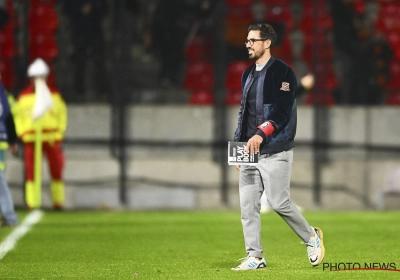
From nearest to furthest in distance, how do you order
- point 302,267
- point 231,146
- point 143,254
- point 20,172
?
point 231,146 → point 302,267 → point 143,254 → point 20,172

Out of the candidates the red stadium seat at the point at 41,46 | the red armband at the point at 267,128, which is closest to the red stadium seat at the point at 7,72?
the red stadium seat at the point at 41,46

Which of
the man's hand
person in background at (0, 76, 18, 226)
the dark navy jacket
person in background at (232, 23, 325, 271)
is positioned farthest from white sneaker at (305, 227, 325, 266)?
person in background at (0, 76, 18, 226)

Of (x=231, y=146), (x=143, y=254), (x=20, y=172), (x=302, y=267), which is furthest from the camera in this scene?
(x=20, y=172)

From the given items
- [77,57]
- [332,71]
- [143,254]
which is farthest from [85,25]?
[143,254]

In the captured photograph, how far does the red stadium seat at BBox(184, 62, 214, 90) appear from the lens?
57.8ft

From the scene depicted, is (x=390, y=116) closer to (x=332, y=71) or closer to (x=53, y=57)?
(x=332, y=71)

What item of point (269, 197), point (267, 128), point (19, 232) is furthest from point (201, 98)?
point (267, 128)

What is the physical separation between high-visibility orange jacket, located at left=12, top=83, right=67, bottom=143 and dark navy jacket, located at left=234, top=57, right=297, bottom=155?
27.0 ft

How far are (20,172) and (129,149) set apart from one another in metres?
1.91

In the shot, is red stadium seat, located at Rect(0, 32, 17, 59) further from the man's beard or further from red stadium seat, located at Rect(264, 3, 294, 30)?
the man's beard

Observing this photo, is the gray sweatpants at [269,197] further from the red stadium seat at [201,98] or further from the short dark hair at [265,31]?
the red stadium seat at [201,98]

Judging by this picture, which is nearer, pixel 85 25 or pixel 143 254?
pixel 143 254

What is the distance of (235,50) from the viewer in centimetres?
1758

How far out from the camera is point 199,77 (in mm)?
17625
